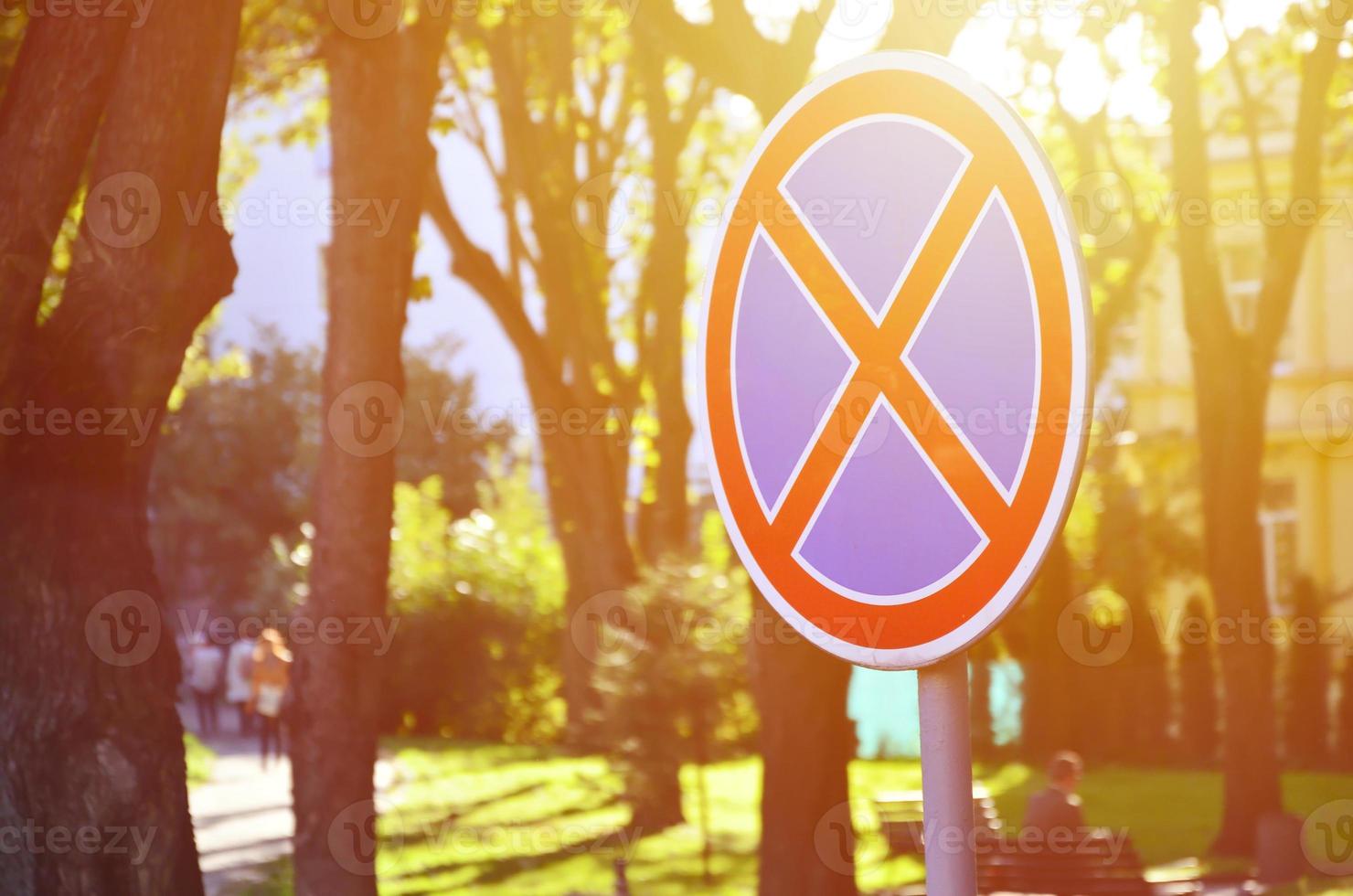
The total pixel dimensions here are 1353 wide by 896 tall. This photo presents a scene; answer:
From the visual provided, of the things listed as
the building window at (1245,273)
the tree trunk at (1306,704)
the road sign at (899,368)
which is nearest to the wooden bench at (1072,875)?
the road sign at (899,368)

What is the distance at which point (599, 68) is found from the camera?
21875 mm

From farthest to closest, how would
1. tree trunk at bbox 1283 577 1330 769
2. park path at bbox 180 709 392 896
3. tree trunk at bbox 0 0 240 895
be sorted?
tree trunk at bbox 1283 577 1330 769
park path at bbox 180 709 392 896
tree trunk at bbox 0 0 240 895

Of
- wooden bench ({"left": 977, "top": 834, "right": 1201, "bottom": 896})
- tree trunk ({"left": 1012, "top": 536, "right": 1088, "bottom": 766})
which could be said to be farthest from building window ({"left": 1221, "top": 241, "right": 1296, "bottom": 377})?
wooden bench ({"left": 977, "top": 834, "right": 1201, "bottom": 896})

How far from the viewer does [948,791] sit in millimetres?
2221

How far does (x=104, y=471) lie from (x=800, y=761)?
4.52 meters

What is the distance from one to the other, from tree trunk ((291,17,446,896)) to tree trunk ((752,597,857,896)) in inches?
85.1

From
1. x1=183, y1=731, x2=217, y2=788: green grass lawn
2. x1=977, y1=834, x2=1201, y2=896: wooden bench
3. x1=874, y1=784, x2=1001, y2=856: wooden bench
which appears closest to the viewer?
x1=977, y1=834, x2=1201, y2=896: wooden bench

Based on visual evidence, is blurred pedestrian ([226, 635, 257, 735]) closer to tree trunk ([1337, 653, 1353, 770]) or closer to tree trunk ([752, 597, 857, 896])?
tree trunk ([1337, 653, 1353, 770])

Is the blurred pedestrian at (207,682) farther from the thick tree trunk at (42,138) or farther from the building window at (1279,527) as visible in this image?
the thick tree trunk at (42,138)

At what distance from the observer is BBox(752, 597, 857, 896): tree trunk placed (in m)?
9.12

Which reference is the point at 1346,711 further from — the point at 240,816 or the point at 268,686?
the point at 268,686

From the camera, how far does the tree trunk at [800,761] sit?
9.12 m

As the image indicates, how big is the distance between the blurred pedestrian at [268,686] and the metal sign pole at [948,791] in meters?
24.0

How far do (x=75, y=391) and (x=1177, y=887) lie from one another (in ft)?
28.0
